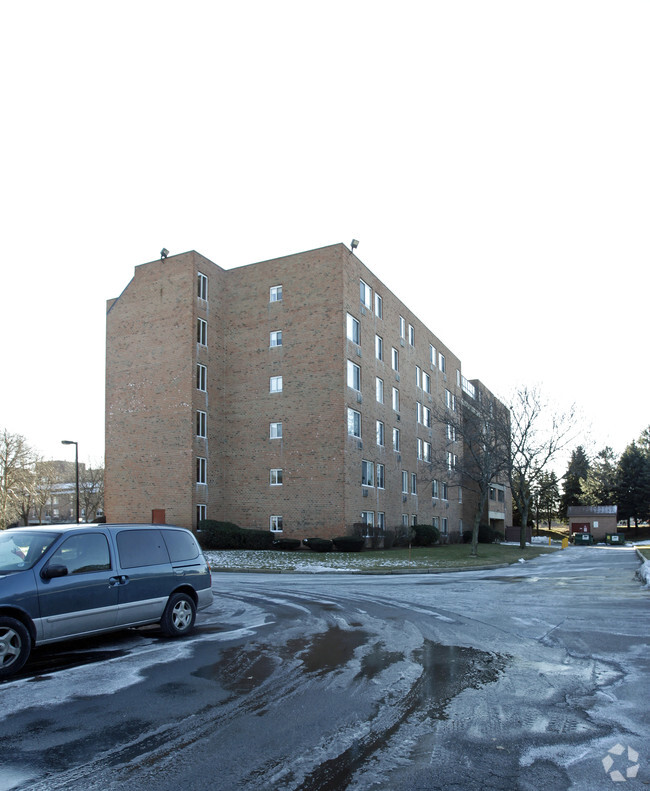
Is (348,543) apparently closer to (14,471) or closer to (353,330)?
(353,330)

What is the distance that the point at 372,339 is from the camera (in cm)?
3903

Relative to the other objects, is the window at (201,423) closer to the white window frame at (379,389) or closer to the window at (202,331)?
the window at (202,331)

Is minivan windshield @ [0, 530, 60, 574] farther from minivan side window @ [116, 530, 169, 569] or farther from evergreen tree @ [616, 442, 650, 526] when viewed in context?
evergreen tree @ [616, 442, 650, 526]

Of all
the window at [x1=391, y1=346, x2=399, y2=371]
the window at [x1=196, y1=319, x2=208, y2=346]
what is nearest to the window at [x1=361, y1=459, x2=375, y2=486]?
the window at [x1=391, y1=346, x2=399, y2=371]

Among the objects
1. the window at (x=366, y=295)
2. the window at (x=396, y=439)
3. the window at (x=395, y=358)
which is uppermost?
the window at (x=366, y=295)

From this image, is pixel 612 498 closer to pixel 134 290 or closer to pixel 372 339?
pixel 372 339

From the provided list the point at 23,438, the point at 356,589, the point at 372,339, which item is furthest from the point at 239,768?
the point at 23,438

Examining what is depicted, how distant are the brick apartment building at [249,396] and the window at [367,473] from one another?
0.11 meters

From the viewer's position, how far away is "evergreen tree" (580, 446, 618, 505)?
85.6 meters

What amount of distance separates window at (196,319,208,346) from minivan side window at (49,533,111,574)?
28208mm

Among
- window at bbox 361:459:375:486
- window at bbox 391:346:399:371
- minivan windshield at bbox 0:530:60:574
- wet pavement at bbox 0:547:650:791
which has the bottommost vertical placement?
wet pavement at bbox 0:547:650:791

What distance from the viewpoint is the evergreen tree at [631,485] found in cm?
8275

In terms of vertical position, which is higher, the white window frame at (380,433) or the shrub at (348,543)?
the white window frame at (380,433)

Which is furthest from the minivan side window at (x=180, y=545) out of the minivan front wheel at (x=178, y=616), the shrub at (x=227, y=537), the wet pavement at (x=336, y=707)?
the shrub at (x=227, y=537)
